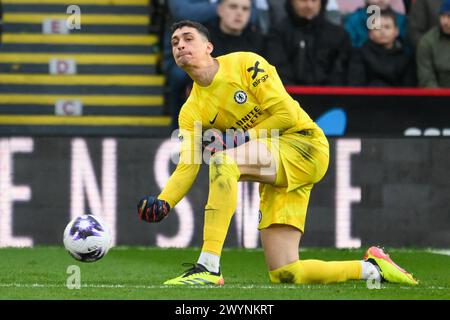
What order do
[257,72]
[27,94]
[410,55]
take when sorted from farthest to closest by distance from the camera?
[27,94] < [410,55] < [257,72]

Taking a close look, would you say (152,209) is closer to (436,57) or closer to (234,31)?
(234,31)

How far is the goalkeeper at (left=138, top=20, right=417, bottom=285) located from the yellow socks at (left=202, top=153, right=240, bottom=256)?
3.6 inches

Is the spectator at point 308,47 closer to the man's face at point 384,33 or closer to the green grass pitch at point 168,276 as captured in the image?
the man's face at point 384,33

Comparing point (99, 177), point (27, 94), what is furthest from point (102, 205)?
point (27, 94)

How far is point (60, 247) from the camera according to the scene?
505 inches

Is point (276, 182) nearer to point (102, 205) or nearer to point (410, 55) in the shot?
point (102, 205)

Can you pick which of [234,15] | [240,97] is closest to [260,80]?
[240,97]

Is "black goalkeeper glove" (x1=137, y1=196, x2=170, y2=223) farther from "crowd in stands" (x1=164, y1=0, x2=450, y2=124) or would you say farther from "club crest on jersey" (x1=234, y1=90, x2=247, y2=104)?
"crowd in stands" (x1=164, y1=0, x2=450, y2=124)

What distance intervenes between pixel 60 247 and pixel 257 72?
4.51 metres

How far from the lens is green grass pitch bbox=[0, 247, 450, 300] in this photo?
8086 mm

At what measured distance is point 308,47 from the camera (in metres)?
14.5

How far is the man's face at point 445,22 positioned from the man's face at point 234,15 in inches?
79.4

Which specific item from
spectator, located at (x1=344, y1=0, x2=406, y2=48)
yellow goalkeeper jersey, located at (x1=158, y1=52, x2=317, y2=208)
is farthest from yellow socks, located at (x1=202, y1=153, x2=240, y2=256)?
spectator, located at (x1=344, y1=0, x2=406, y2=48)

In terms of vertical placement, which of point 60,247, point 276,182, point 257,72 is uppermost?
point 257,72
